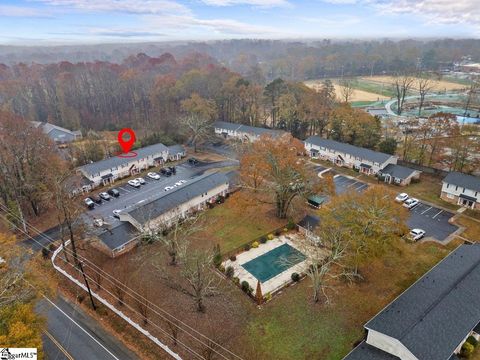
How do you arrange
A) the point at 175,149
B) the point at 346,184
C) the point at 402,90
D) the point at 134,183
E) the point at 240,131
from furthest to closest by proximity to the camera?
the point at 402,90
the point at 240,131
the point at 175,149
the point at 134,183
the point at 346,184

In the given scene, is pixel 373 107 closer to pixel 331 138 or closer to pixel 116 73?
pixel 331 138

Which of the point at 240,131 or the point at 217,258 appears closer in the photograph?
the point at 217,258

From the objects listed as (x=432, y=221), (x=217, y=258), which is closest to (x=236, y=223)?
(x=217, y=258)

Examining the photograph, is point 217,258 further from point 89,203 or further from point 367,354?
point 89,203

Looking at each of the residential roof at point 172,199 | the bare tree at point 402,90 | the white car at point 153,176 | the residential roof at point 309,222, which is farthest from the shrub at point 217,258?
the bare tree at point 402,90

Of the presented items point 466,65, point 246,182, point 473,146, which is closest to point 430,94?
point 466,65

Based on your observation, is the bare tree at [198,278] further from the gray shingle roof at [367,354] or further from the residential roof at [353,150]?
the residential roof at [353,150]
